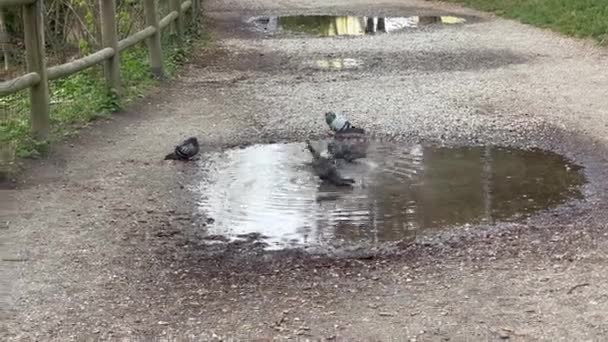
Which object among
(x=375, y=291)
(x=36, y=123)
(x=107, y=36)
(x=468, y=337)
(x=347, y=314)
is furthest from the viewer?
(x=107, y=36)

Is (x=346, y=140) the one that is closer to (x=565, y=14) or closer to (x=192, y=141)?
(x=192, y=141)

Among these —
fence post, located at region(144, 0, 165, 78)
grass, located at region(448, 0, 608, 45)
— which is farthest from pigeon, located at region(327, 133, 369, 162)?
grass, located at region(448, 0, 608, 45)

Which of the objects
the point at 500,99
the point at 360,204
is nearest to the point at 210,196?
the point at 360,204

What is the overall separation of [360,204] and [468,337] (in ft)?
6.52

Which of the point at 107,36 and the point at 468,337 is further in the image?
the point at 107,36

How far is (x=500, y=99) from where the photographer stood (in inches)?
346

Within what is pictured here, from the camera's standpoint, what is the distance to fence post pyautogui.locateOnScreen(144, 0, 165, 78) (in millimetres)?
10141

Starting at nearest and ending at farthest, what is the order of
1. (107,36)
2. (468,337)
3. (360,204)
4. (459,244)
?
(468,337) < (459,244) < (360,204) < (107,36)

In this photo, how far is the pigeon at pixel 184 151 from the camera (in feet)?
21.9

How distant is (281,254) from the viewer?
468cm

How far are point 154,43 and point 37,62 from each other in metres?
3.69

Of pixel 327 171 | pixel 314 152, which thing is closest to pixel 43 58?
pixel 314 152

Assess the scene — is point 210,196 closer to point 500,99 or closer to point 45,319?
point 45,319

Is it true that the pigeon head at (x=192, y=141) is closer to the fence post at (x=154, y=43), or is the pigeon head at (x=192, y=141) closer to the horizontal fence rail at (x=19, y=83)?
the horizontal fence rail at (x=19, y=83)
